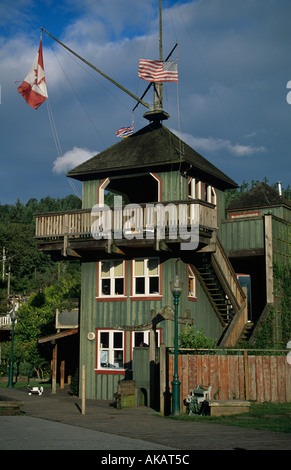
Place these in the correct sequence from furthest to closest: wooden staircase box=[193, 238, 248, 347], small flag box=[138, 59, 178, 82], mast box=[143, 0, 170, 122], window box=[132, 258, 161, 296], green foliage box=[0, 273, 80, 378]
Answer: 1. green foliage box=[0, 273, 80, 378]
2. mast box=[143, 0, 170, 122]
3. window box=[132, 258, 161, 296]
4. wooden staircase box=[193, 238, 248, 347]
5. small flag box=[138, 59, 178, 82]

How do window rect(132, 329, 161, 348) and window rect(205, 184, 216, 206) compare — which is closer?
window rect(132, 329, 161, 348)

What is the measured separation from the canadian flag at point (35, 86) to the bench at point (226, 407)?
49.7 feet

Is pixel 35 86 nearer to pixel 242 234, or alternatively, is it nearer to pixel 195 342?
pixel 242 234

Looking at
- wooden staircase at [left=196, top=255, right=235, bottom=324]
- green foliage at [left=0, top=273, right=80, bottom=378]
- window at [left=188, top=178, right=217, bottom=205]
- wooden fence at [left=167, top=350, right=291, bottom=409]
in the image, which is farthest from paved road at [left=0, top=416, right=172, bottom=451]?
green foliage at [left=0, top=273, right=80, bottom=378]

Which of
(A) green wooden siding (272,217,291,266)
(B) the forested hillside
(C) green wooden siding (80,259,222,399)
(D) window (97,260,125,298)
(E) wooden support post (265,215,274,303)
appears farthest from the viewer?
(B) the forested hillside

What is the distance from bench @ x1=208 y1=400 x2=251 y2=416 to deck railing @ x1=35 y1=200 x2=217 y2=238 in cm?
836

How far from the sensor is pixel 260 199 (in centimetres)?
3331

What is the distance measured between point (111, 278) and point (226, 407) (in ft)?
36.4

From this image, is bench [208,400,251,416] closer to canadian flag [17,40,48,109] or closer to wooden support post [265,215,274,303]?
wooden support post [265,215,274,303]

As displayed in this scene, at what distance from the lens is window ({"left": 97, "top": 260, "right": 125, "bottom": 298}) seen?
85.9 feet

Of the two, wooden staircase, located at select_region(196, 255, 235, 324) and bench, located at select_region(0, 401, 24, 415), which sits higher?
wooden staircase, located at select_region(196, 255, 235, 324)

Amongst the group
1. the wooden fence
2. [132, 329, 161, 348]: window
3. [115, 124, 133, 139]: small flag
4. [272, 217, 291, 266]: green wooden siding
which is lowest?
the wooden fence

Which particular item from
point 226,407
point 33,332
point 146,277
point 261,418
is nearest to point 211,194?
point 146,277
